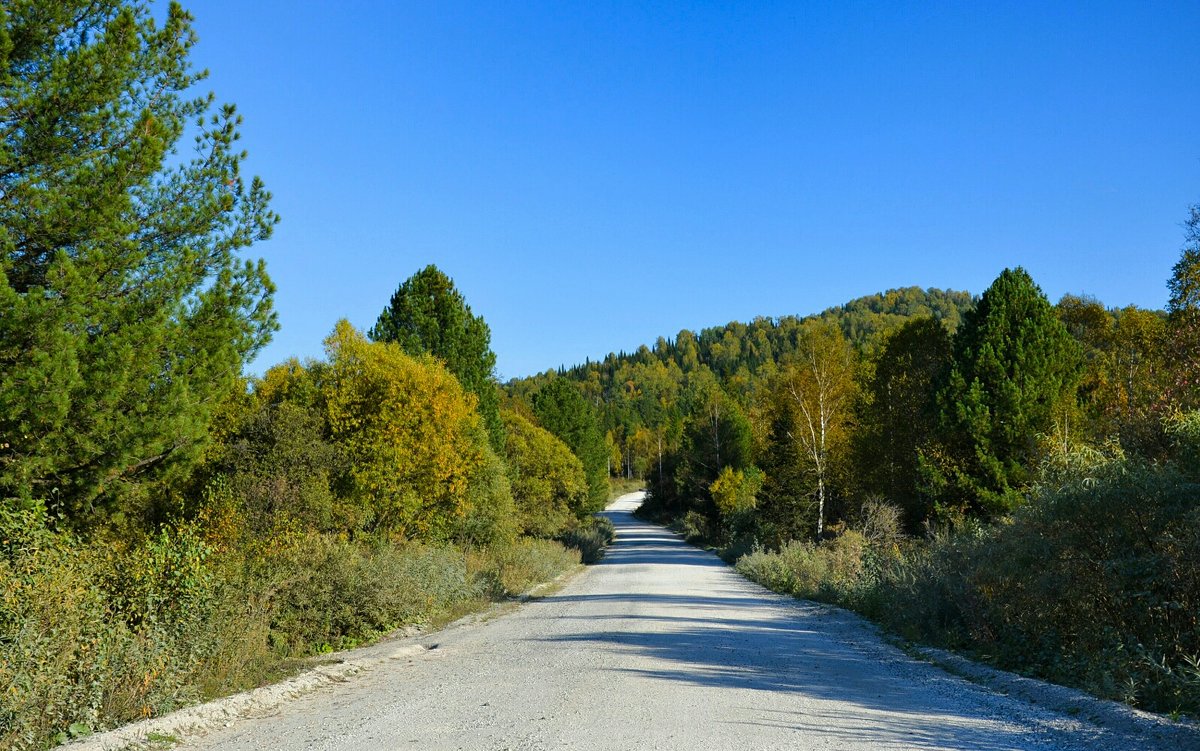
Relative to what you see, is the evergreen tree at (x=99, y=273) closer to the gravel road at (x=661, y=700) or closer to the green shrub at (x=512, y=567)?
the gravel road at (x=661, y=700)

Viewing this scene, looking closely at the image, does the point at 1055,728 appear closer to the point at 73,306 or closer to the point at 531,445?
the point at 73,306

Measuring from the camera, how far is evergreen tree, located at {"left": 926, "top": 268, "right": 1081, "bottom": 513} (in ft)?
85.7

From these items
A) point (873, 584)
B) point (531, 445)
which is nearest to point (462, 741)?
point (873, 584)

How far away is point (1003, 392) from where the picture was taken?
26.2m

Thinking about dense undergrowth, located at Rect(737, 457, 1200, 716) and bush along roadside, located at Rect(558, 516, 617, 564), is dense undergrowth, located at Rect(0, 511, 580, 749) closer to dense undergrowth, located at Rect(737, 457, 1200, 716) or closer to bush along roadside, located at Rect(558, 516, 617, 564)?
dense undergrowth, located at Rect(737, 457, 1200, 716)

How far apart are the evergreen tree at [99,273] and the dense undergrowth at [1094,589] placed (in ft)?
37.5

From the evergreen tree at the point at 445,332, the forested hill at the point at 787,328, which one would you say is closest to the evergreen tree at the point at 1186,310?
the evergreen tree at the point at 445,332

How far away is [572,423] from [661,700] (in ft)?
199

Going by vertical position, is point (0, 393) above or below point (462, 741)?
above

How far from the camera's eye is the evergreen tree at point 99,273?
9727 mm

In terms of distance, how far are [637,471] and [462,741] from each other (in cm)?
15000

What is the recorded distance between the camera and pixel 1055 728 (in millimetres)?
6754

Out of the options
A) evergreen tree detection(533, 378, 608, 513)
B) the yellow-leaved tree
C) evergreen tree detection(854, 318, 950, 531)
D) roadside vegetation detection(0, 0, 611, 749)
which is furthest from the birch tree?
evergreen tree detection(533, 378, 608, 513)

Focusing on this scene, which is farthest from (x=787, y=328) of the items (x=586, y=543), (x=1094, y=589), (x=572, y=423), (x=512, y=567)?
(x=1094, y=589)
